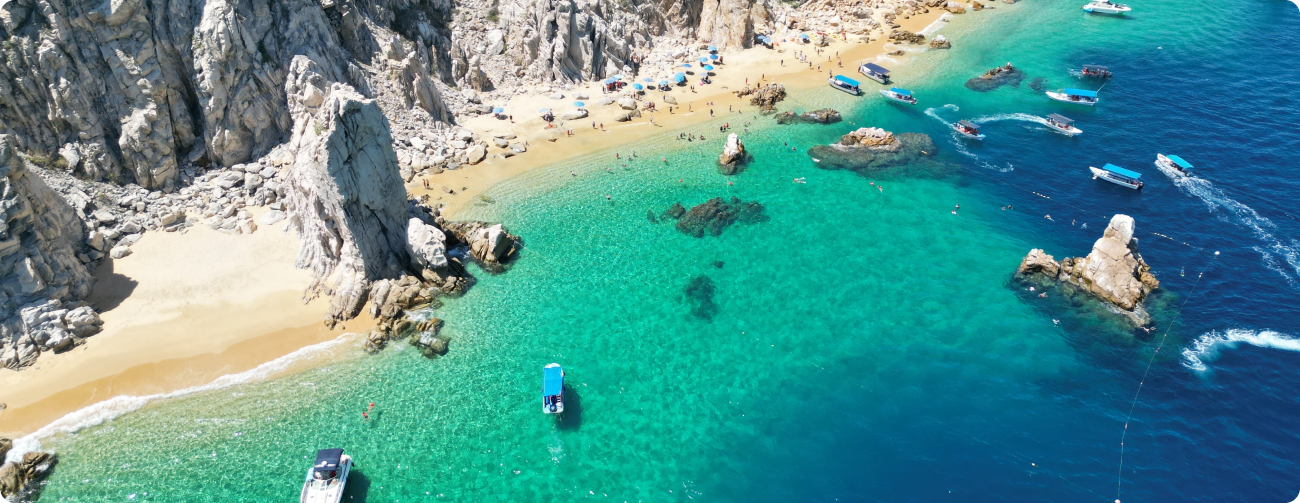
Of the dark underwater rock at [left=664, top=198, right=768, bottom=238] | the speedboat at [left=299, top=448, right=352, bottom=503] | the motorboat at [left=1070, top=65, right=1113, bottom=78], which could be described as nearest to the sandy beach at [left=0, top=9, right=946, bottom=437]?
the speedboat at [left=299, top=448, right=352, bottom=503]

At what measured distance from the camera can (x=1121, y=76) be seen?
7712 cm

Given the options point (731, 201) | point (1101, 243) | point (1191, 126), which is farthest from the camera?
point (1191, 126)

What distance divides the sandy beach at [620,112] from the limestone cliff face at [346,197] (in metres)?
8.59

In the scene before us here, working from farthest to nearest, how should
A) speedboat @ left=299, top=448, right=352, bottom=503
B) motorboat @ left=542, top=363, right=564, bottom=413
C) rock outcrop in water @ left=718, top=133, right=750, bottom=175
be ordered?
rock outcrop in water @ left=718, top=133, right=750, bottom=175
motorboat @ left=542, top=363, right=564, bottom=413
speedboat @ left=299, top=448, right=352, bottom=503

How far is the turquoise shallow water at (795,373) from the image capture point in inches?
1315

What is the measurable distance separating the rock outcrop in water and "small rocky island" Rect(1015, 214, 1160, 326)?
2574cm

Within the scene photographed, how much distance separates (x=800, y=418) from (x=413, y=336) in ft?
83.8

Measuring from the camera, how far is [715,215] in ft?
175

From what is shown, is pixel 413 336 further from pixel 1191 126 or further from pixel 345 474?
pixel 1191 126

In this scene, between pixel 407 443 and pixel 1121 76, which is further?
pixel 1121 76

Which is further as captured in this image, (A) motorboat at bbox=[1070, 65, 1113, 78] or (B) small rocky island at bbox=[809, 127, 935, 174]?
(A) motorboat at bbox=[1070, 65, 1113, 78]

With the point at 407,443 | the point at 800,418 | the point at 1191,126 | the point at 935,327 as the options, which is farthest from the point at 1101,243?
the point at 407,443

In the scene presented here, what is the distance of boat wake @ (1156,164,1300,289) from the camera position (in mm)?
47406

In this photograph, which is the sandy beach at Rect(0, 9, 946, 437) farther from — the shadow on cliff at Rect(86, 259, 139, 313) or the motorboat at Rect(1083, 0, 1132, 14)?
the motorboat at Rect(1083, 0, 1132, 14)
